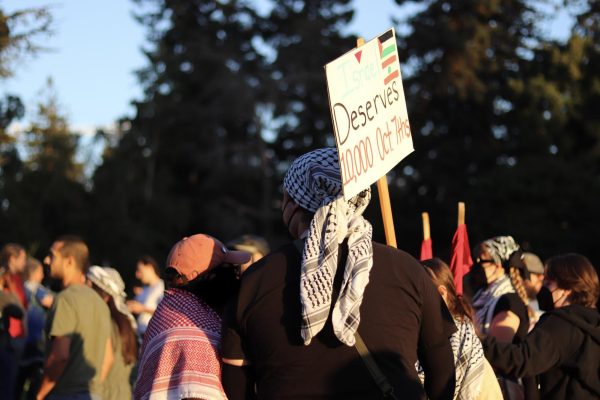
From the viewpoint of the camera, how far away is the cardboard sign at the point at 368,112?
3.54m

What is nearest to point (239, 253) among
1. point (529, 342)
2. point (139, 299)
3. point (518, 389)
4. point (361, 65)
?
point (361, 65)

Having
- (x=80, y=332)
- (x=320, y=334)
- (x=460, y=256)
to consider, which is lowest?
(x=320, y=334)

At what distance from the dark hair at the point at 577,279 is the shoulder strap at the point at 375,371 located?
2.18 meters

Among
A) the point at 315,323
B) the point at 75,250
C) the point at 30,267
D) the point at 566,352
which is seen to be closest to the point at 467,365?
the point at 566,352

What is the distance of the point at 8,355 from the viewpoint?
865cm

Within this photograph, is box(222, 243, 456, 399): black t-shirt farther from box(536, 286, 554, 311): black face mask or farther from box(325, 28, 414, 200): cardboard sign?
box(536, 286, 554, 311): black face mask

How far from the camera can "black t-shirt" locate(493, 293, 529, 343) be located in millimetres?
5730

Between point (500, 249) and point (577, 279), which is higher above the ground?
point (500, 249)

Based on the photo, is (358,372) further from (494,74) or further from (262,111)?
(262,111)

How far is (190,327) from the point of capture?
360 cm

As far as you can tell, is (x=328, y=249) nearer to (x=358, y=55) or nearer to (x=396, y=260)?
(x=396, y=260)

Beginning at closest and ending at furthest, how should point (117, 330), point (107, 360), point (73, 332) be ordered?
point (73, 332) → point (107, 360) → point (117, 330)

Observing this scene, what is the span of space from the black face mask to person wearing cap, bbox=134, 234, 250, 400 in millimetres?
1969

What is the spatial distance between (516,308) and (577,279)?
2.01ft
